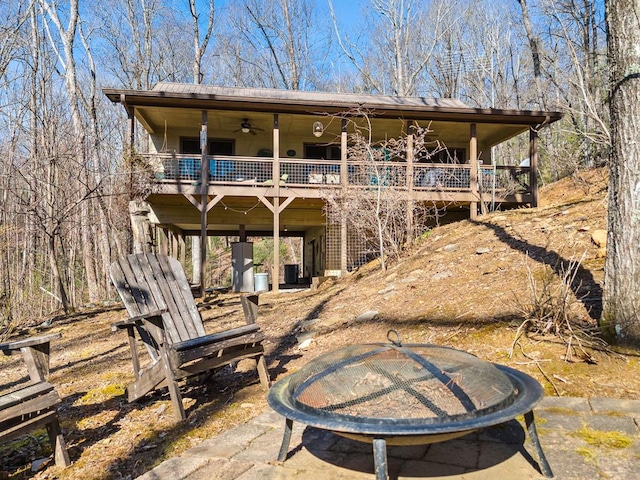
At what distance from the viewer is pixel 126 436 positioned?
2.97 meters

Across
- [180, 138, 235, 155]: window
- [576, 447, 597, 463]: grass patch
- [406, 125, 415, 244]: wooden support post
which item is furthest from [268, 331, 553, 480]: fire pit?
[180, 138, 235, 155]: window

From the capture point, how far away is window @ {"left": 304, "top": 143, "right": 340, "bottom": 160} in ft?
47.5

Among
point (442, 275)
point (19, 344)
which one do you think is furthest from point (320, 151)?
point (19, 344)

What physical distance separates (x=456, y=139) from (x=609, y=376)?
1283cm

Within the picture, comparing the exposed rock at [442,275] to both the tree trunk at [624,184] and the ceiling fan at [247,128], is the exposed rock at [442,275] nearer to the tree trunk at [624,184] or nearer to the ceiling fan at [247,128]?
the tree trunk at [624,184]

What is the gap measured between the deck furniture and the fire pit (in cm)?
133

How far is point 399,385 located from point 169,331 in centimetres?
238

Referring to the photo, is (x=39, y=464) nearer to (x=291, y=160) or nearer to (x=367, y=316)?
(x=367, y=316)

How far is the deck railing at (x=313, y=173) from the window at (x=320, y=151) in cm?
150

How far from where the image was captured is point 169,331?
151 inches

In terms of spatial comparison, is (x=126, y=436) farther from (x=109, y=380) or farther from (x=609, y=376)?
(x=609, y=376)

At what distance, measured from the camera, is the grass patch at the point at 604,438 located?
7.82ft

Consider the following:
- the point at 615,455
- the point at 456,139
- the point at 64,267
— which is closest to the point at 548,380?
the point at 615,455

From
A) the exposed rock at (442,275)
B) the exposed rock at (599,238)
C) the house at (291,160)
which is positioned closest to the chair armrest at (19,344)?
the exposed rock at (442,275)
